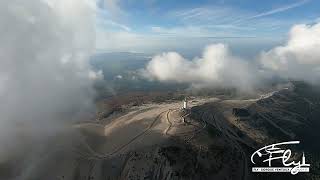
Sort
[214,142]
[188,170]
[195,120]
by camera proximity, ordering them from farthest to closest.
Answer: [195,120] → [214,142] → [188,170]

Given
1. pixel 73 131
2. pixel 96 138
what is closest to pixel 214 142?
pixel 96 138

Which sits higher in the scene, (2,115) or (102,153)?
(2,115)

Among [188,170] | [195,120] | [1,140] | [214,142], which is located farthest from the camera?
[195,120]

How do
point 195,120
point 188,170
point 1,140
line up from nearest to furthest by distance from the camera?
point 188,170, point 1,140, point 195,120

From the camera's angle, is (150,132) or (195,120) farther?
(195,120)

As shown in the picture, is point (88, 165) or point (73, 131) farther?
point (73, 131)

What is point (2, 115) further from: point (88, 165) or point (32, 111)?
point (88, 165)

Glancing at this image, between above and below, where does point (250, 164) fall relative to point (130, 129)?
below

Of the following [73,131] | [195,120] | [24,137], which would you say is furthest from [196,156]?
[24,137]

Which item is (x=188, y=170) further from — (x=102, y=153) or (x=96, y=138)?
(x=96, y=138)
